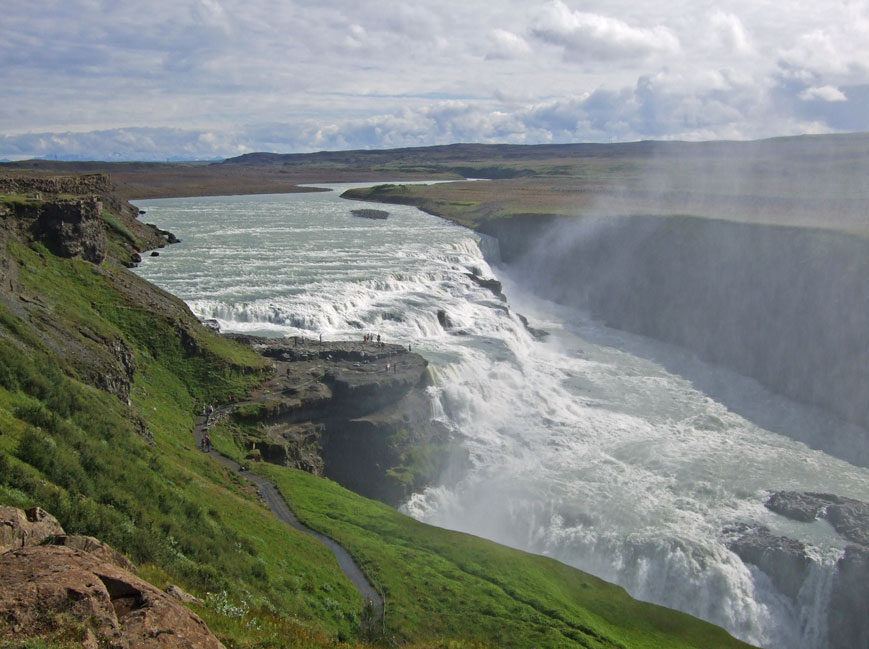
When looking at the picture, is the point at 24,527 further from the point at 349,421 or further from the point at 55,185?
the point at 55,185

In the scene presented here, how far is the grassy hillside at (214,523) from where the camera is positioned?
12.4m

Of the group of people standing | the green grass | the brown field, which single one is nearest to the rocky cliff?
the brown field

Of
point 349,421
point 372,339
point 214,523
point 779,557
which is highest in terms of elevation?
point 372,339

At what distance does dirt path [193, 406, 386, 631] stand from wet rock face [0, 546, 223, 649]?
826 cm

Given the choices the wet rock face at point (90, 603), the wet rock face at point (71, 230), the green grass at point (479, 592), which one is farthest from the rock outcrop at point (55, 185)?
the wet rock face at point (90, 603)

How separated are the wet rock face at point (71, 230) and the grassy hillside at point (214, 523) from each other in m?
1.83

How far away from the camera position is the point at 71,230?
109 feet

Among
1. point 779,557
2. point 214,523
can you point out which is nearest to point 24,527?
point 214,523

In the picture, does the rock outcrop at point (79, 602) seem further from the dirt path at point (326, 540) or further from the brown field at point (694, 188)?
the brown field at point (694, 188)

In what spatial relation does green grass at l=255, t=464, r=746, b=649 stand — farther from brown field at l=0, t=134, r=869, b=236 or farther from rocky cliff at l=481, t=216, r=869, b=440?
brown field at l=0, t=134, r=869, b=236

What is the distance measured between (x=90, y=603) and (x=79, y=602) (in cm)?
12

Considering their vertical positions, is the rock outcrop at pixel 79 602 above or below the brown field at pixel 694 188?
below

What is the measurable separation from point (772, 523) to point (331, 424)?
19.7m

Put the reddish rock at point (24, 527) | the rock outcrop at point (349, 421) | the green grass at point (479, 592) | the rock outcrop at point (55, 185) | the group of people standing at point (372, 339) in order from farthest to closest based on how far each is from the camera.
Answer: the rock outcrop at point (55, 185)
the group of people standing at point (372, 339)
the rock outcrop at point (349, 421)
the green grass at point (479, 592)
the reddish rock at point (24, 527)
